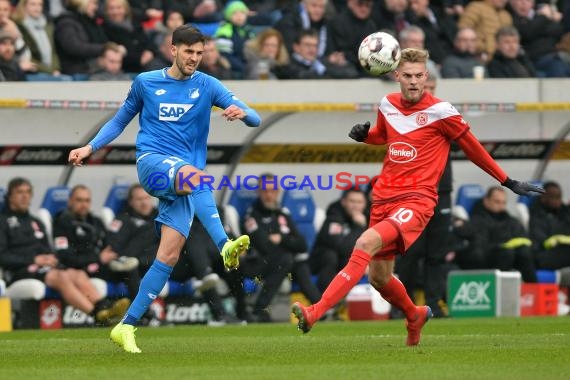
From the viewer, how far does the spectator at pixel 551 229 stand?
17172 millimetres

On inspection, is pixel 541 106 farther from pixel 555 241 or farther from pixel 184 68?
pixel 184 68

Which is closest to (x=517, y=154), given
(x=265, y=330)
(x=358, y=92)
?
(x=358, y=92)

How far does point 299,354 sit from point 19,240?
226 inches

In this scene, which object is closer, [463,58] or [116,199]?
[116,199]

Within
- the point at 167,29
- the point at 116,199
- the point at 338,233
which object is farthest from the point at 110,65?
the point at 338,233

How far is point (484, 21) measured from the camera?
770 inches

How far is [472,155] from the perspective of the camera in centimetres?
1028

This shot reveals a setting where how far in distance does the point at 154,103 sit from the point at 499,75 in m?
9.15

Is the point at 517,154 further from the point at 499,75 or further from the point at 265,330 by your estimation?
the point at 265,330

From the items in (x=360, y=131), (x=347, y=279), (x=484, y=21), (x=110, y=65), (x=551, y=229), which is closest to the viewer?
(x=347, y=279)

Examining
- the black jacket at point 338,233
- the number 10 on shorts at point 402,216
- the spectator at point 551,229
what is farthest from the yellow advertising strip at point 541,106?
the number 10 on shorts at point 402,216

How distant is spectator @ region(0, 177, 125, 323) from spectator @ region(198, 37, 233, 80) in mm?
2614

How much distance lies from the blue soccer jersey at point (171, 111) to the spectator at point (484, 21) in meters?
9.58

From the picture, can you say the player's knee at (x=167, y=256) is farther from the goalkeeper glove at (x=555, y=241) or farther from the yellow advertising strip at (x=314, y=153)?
the goalkeeper glove at (x=555, y=241)
